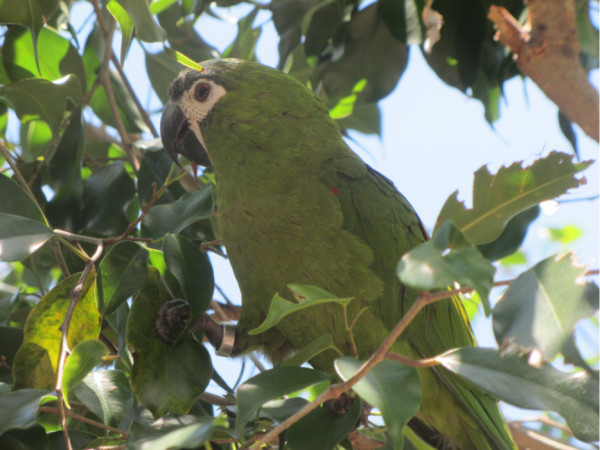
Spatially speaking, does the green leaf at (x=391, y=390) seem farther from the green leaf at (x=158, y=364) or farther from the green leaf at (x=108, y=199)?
the green leaf at (x=108, y=199)

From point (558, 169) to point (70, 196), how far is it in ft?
3.70

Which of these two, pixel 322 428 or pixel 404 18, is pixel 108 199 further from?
pixel 404 18

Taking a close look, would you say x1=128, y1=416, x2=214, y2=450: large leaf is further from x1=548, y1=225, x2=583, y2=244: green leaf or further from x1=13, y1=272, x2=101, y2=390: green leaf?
x1=548, y1=225, x2=583, y2=244: green leaf

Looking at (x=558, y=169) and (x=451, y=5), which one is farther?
(x=451, y=5)

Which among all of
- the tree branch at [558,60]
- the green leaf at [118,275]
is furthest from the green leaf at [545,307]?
the green leaf at [118,275]

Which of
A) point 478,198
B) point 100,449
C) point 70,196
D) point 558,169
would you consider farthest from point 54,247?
point 558,169

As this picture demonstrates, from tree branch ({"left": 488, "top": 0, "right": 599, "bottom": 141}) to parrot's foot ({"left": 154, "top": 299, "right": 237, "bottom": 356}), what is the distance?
83 cm

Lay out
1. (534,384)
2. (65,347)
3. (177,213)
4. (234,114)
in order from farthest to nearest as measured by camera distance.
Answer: (234,114), (177,213), (65,347), (534,384)

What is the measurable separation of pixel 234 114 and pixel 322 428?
0.96 metres

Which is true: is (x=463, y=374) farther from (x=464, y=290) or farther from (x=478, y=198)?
(x=478, y=198)

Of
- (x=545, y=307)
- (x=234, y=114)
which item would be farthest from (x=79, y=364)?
(x=234, y=114)

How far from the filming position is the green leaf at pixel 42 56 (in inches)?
60.6

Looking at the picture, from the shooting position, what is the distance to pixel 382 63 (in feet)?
6.21

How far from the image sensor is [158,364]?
47.7 inches
